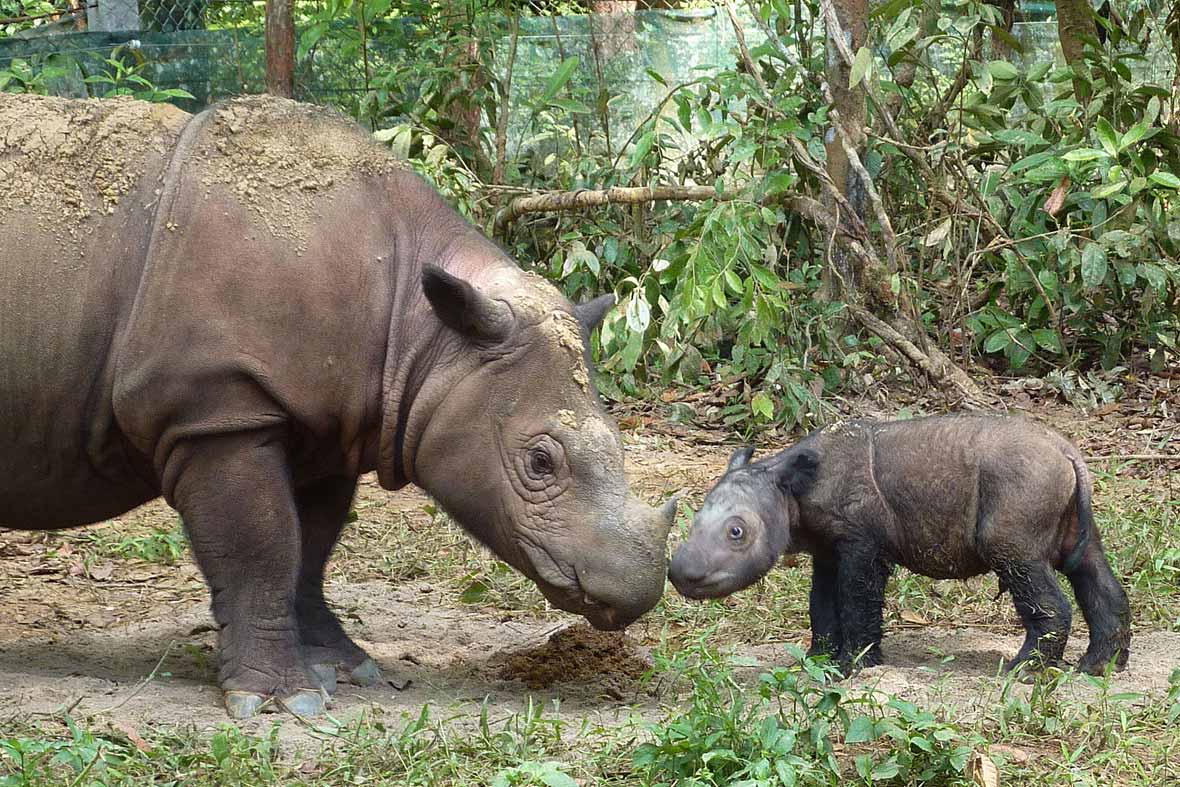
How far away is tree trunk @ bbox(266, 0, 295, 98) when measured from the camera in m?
9.14

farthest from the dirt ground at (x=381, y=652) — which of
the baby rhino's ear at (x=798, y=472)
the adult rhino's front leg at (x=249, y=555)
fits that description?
the baby rhino's ear at (x=798, y=472)

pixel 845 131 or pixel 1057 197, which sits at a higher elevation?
pixel 845 131

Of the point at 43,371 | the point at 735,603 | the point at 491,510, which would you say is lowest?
the point at 735,603

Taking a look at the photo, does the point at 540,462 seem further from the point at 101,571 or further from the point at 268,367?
the point at 101,571

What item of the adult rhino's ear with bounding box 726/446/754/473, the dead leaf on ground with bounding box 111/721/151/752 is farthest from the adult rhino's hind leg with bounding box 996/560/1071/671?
the dead leaf on ground with bounding box 111/721/151/752

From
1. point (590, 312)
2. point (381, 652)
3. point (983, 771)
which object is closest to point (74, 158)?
point (590, 312)

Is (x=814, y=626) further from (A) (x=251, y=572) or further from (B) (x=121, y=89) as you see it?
(B) (x=121, y=89)

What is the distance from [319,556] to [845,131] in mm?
4133

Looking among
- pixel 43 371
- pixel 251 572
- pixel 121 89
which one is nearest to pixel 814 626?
pixel 251 572

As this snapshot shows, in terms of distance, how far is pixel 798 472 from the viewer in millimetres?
5230

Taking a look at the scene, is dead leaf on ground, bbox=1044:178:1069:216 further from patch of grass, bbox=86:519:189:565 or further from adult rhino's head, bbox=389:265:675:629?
patch of grass, bbox=86:519:189:565

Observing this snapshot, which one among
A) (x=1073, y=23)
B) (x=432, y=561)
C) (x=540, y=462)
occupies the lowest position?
(x=432, y=561)

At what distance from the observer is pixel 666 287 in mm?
8148

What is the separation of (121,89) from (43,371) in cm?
458
